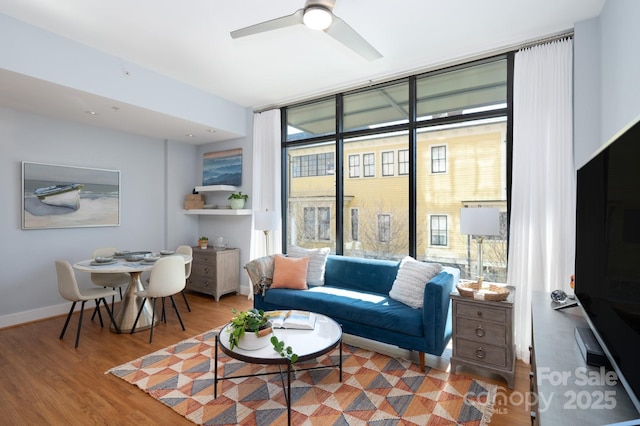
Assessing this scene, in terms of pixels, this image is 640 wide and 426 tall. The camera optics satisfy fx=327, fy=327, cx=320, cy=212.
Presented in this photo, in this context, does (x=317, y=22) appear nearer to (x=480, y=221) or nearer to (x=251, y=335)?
(x=480, y=221)

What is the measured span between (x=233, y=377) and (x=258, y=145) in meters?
3.31

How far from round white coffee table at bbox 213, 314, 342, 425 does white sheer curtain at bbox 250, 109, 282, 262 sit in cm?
218

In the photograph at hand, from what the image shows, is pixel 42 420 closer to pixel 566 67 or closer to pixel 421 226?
pixel 421 226

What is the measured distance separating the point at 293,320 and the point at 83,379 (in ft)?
5.66

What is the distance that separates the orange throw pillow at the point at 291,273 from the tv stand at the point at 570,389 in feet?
7.77

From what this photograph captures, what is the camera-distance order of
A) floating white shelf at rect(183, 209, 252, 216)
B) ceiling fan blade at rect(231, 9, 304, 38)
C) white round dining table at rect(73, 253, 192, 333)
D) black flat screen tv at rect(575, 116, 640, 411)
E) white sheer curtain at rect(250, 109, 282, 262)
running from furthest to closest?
floating white shelf at rect(183, 209, 252, 216)
white sheer curtain at rect(250, 109, 282, 262)
white round dining table at rect(73, 253, 192, 333)
ceiling fan blade at rect(231, 9, 304, 38)
black flat screen tv at rect(575, 116, 640, 411)

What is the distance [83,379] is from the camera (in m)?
2.59

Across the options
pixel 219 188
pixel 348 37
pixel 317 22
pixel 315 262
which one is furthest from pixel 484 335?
pixel 219 188

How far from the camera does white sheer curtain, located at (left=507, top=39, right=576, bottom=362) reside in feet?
9.15

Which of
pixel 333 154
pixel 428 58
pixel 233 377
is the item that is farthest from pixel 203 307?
pixel 428 58

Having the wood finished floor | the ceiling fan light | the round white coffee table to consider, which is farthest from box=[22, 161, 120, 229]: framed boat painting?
the ceiling fan light

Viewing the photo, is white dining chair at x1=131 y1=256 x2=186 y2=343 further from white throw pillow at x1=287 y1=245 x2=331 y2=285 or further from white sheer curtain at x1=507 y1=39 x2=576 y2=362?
white sheer curtain at x1=507 y1=39 x2=576 y2=362

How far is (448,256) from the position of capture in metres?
3.54

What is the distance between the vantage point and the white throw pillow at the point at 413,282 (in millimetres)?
2963
